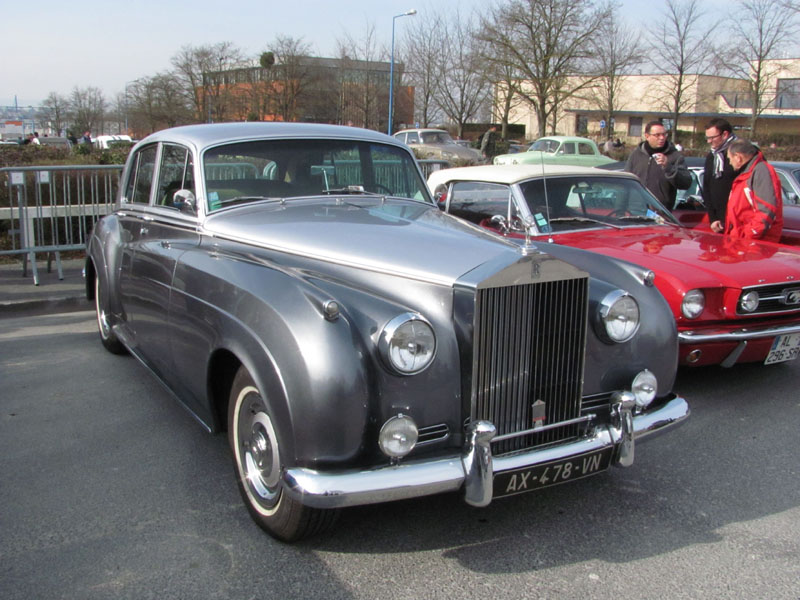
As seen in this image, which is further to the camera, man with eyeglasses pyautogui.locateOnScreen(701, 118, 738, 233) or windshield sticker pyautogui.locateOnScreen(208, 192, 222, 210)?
man with eyeglasses pyautogui.locateOnScreen(701, 118, 738, 233)

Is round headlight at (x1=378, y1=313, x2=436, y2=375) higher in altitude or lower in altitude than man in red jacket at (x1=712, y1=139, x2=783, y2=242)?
lower

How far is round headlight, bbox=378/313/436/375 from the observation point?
2.67 metres

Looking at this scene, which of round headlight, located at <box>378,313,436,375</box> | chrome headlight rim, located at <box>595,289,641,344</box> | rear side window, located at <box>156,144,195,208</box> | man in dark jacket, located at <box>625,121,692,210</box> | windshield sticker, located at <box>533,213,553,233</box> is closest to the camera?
round headlight, located at <box>378,313,436,375</box>

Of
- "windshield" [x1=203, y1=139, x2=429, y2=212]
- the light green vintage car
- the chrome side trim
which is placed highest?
the light green vintage car

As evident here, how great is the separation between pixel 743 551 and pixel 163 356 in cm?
298

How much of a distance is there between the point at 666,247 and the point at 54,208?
705 centimetres

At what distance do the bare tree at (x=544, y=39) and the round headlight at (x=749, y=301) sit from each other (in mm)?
29434

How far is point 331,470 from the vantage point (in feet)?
8.59

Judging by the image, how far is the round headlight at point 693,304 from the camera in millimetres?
4474

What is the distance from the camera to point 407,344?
2.70 meters

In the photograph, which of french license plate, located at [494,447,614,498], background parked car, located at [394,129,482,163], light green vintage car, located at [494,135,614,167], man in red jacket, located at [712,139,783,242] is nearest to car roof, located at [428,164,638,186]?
man in red jacket, located at [712,139,783,242]

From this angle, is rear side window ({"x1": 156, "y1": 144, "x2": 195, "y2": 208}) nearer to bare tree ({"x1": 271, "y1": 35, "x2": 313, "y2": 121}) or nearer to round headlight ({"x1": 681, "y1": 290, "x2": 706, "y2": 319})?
round headlight ({"x1": 681, "y1": 290, "x2": 706, "y2": 319})

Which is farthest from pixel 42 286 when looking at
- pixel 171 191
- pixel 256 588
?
pixel 256 588

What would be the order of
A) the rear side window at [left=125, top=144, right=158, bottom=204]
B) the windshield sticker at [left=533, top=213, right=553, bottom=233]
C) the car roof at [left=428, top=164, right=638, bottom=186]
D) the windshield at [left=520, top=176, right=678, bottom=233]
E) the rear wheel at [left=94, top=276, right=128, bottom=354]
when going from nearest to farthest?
the rear side window at [left=125, top=144, right=158, bottom=204] < the rear wheel at [left=94, top=276, right=128, bottom=354] < the windshield sticker at [left=533, top=213, right=553, bottom=233] < the windshield at [left=520, top=176, right=678, bottom=233] < the car roof at [left=428, top=164, right=638, bottom=186]
